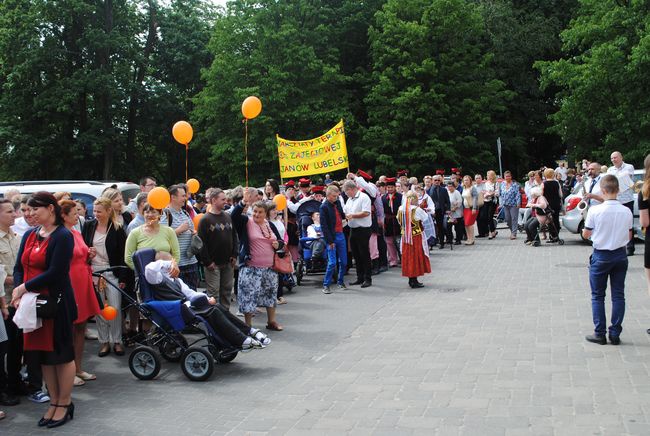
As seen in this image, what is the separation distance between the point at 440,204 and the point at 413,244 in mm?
6206

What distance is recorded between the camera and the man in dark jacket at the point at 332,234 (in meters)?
12.8

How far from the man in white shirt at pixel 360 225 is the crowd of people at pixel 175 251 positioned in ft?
0.07

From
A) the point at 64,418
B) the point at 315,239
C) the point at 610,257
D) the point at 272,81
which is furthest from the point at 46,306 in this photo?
the point at 272,81

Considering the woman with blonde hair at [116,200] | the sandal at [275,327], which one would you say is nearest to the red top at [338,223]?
the sandal at [275,327]

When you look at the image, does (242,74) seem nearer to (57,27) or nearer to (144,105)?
(144,105)

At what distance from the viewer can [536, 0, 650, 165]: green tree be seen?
3309cm

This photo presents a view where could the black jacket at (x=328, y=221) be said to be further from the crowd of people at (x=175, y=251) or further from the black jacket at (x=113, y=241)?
the black jacket at (x=113, y=241)

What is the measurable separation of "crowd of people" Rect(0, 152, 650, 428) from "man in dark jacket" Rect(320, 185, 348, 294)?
21 millimetres

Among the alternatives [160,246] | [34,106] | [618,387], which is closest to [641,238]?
[618,387]

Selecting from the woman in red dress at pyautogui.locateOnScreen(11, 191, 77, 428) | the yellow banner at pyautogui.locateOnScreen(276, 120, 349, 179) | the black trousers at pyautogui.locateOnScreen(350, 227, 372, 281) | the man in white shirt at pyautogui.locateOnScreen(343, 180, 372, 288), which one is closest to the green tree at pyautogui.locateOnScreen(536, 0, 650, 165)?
the yellow banner at pyautogui.locateOnScreen(276, 120, 349, 179)

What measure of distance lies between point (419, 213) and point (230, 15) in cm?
3092

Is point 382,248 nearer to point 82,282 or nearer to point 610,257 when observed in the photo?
point 610,257

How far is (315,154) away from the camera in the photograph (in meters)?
17.6

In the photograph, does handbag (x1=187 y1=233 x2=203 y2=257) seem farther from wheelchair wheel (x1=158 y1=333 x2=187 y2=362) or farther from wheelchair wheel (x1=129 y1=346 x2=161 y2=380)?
wheelchair wheel (x1=129 y1=346 x2=161 y2=380)
